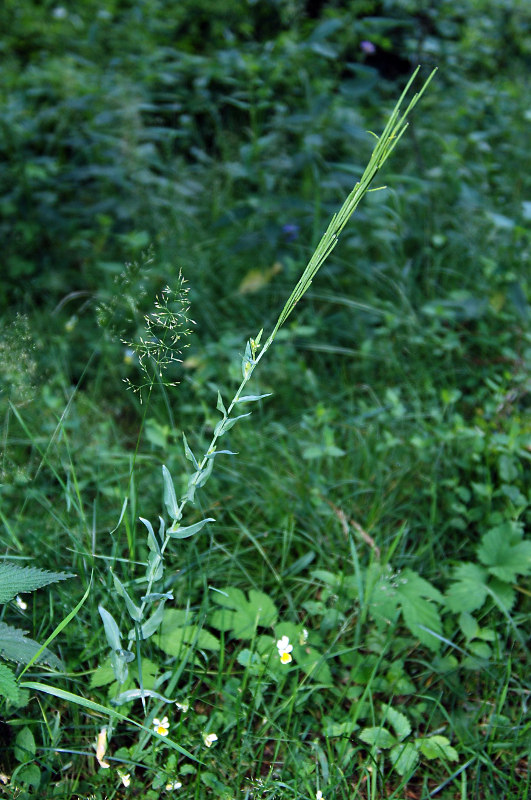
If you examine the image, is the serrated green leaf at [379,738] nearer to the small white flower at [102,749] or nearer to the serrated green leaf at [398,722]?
the serrated green leaf at [398,722]

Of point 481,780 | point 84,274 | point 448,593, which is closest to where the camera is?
point 481,780

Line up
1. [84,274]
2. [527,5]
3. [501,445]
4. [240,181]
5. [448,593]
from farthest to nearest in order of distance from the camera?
1. [527,5]
2. [240,181]
3. [84,274]
4. [501,445]
5. [448,593]

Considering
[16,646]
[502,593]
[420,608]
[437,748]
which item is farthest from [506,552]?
[16,646]

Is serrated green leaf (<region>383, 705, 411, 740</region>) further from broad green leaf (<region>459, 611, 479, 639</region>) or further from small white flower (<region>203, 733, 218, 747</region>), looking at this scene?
small white flower (<region>203, 733, 218, 747</region>)

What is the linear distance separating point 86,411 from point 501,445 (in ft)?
4.16

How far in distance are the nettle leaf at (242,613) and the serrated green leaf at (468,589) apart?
40cm

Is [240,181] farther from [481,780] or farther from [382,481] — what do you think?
[481,780]

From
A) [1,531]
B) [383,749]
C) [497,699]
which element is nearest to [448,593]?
[497,699]

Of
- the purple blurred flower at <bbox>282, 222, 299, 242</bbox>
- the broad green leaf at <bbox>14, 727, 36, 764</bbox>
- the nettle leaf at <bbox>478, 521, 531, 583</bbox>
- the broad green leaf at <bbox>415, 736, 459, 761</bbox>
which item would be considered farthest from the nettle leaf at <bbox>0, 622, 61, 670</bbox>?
the purple blurred flower at <bbox>282, 222, 299, 242</bbox>

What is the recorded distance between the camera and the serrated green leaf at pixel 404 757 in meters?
1.17

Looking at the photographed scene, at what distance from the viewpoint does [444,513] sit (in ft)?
5.47

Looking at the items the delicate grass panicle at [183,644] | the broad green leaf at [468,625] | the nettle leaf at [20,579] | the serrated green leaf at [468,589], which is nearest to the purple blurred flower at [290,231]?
the delicate grass panicle at [183,644]

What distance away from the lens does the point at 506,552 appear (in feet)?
4.73

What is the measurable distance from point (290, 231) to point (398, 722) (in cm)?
176
